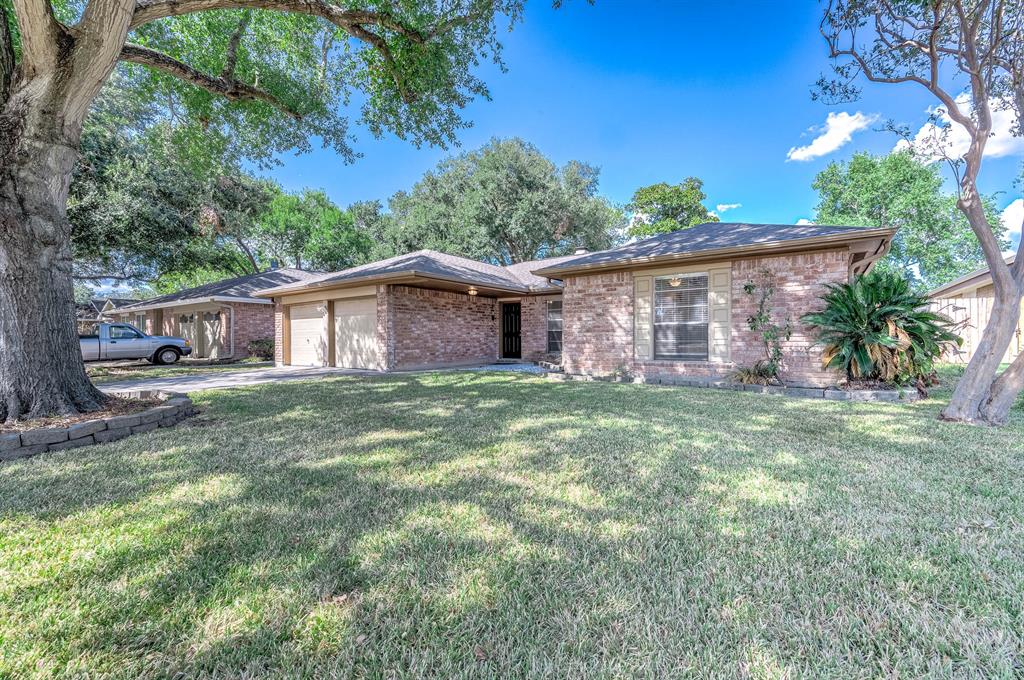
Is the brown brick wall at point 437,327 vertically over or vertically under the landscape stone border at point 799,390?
over

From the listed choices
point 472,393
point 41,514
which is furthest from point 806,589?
point 472,393

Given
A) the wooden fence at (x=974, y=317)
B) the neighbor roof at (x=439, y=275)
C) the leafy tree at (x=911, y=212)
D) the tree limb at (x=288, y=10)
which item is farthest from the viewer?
the leafy tree at (x=911, y=212)

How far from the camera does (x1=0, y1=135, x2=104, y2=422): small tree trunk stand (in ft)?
14.1

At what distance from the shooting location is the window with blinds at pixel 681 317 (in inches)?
323

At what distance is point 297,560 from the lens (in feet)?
6.38

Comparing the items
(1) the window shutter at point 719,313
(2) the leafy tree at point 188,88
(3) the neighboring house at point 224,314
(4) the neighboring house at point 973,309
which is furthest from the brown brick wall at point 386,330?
(4) the neighboring house at point 973,309

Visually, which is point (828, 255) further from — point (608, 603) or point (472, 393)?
point (608, 603)

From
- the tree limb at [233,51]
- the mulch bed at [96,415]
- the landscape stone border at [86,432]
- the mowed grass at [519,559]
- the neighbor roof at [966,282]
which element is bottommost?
the mowed grass at [519,559]

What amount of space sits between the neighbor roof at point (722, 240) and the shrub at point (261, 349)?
12.2 metres

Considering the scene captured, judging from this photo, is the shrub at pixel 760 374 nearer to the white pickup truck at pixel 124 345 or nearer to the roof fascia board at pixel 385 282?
the roof fascia board at pixel 385 282

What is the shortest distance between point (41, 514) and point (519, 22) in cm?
910

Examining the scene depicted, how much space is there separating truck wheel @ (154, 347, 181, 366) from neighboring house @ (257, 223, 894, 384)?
14.7 ft

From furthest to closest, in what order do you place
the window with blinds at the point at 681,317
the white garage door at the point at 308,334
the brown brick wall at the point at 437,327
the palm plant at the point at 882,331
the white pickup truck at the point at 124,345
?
the white pickup truck at the point at 124,345
the white garage door at the point at 308,334
the brown brick wall at the point at 437,327
the window with blinds at the point at 681,317
the palm plant at the point at 882,331

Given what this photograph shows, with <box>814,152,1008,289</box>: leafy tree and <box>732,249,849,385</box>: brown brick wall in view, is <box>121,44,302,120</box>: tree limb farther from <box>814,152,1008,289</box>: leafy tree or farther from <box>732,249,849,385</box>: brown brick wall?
<box>814,152,1008,289</box>: leafy tree
